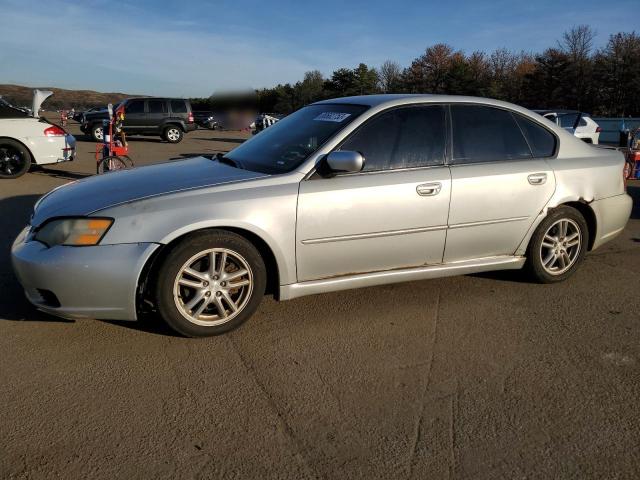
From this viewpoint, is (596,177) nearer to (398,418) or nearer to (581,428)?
(581,428)

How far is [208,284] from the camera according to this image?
331cm

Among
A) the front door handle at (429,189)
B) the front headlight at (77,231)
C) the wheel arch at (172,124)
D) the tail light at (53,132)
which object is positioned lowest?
the front headlight at (77,231)

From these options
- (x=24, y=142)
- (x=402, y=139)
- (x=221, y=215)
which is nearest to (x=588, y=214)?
(x=402, y=139)

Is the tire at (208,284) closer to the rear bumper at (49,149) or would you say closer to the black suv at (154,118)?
the rear bumper at (49,149)

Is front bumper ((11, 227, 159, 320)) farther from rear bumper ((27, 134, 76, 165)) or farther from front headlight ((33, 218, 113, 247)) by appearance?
rear bumper ((27, 134, 76, 165))

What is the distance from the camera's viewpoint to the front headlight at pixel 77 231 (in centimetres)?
312

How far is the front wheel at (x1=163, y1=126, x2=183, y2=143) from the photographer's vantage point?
21.5 m

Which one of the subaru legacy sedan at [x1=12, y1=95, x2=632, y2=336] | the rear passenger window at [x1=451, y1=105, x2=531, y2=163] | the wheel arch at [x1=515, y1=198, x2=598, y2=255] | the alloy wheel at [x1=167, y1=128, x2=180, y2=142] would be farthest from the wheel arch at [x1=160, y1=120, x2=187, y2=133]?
the wheel arch at [x1=515, y1=198, x2=598, y2=255]

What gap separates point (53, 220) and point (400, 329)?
232cm

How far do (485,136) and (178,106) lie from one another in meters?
19.5

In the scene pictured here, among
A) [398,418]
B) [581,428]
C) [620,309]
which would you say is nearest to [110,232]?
[398,418]

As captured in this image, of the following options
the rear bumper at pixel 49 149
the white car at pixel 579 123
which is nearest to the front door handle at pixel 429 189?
the rear bumper at pixel 49 149

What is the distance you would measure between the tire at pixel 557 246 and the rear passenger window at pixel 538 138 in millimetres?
477

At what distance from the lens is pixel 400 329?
11.7ft
